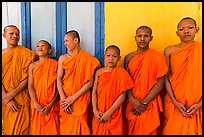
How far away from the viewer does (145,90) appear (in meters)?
3.67

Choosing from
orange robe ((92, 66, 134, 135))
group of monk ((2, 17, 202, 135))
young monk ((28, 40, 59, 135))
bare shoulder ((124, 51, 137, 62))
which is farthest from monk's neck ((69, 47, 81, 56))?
bare shoulder ((124, 51, 137, 62))

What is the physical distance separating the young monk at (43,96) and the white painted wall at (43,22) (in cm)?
36

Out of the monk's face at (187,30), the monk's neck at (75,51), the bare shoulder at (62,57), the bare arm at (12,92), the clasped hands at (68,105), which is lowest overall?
the clasped hands at (68,105)

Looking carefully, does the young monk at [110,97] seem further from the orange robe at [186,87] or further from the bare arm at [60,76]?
the orange robe at [186,87]

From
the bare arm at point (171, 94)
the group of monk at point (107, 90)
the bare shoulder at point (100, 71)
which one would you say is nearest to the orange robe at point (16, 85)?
the group of monk at point (107, 90)

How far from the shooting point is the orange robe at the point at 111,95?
11.9 ft

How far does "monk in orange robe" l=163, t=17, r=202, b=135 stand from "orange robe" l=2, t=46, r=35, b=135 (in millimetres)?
1755

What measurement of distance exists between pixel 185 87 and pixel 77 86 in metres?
1.26

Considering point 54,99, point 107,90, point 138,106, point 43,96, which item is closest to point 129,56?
point 107,90

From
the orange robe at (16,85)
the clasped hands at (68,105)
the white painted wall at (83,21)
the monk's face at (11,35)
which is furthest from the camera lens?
the white painted wall at (83,21)

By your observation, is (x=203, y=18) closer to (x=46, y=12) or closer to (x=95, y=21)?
(x=95, y=21)

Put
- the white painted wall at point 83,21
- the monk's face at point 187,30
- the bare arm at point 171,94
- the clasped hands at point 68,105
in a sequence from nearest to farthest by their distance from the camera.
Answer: the bare arm at point 171,94 → the monk's face at point 187,30 → the clasped hands at point 68,105 → the white painted wall at point 83,21

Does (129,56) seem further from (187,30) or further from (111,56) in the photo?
(187,30)

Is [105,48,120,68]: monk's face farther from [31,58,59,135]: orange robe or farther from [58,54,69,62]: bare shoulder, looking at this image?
[31,58,59,135]: orange robe
